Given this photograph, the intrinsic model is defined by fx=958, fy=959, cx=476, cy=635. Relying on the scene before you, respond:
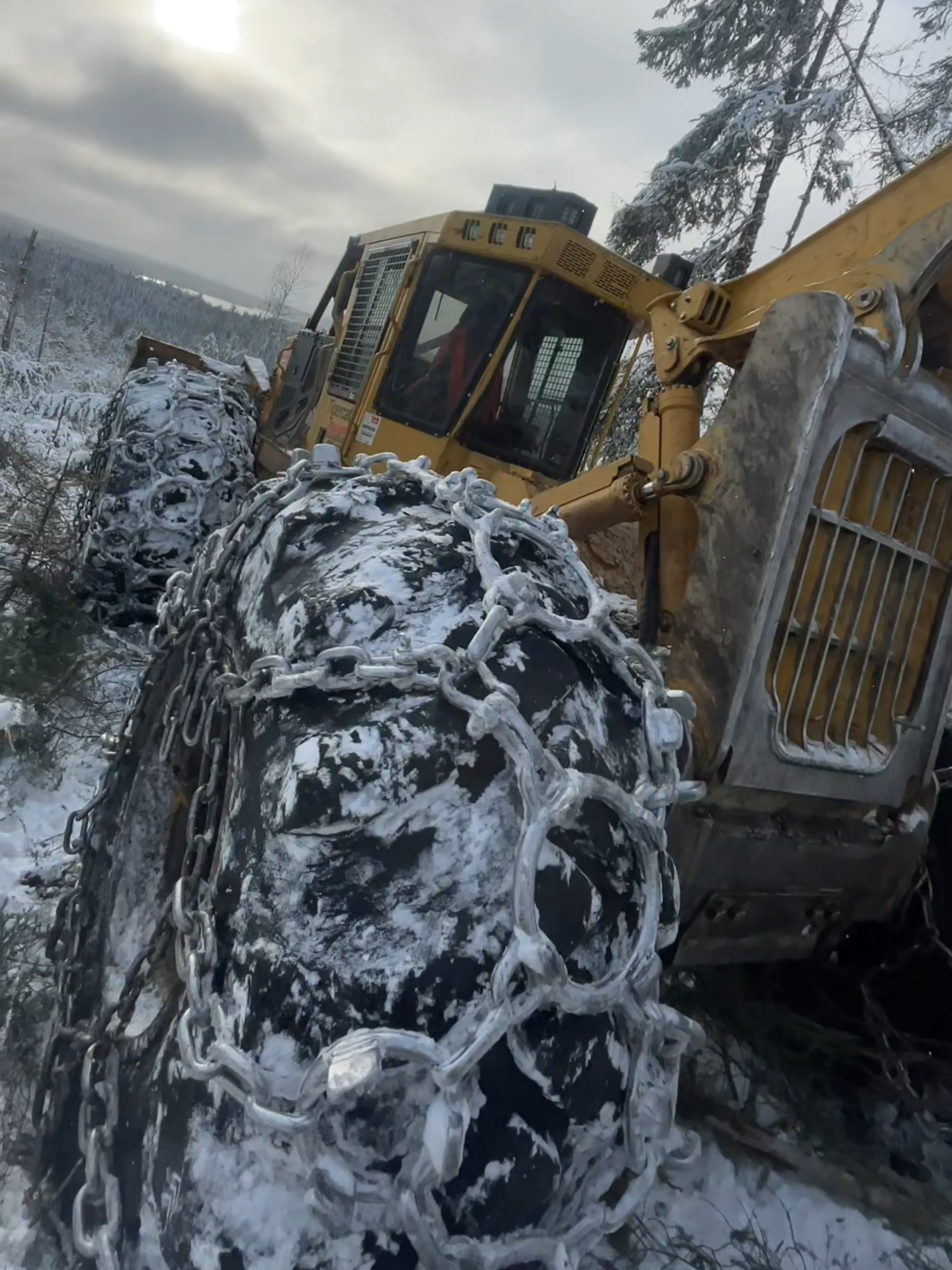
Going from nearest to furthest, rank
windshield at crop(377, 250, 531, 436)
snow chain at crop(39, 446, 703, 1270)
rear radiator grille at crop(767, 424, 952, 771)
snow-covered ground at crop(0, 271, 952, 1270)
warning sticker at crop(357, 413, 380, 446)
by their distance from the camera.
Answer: snow chain at crop(39, 446, 703, 1270)
snow-covered ground at crop(0, 271, 952, 1270)
rear radiator grille at crop(767, 424, 952, 771)
windshield at crop(377, 250, 531, 436)
warning sticker at crop(357, 413, 380, 446)

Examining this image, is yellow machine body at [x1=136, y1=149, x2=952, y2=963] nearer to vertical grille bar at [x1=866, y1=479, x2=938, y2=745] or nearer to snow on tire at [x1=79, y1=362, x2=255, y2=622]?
vertical grille bar at [x1=866, y1=479, x2=938, y2=745]

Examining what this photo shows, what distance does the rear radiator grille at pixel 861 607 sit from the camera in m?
2.37

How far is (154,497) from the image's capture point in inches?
178


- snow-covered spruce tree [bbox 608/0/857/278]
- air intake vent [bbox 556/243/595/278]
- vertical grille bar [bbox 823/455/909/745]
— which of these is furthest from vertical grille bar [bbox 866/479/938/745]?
snow-covered spruce tree [bbox 608/0/857/278]

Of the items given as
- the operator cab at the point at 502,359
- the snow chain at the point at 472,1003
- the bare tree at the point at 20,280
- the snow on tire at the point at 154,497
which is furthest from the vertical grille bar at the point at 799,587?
the bare tree at the point at 20,280

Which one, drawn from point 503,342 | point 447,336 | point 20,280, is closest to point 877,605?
point 503,342

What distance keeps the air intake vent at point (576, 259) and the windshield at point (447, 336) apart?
167 millimetres

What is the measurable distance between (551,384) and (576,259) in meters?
0.63

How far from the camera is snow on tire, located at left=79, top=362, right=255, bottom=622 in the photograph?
4.52m

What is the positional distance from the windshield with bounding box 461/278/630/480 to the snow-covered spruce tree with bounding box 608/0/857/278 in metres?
9.63

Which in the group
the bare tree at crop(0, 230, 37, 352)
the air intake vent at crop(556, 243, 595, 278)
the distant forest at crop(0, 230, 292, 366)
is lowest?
the air intake vent at crop(556, 243, 595, 278)

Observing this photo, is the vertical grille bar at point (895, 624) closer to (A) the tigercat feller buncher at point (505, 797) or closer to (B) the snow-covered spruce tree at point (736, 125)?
(A) the tigercat feller buncher at point (505, 797)

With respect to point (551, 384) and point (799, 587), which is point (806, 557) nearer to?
point (799, 587)

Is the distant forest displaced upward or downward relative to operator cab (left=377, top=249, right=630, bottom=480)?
upward
